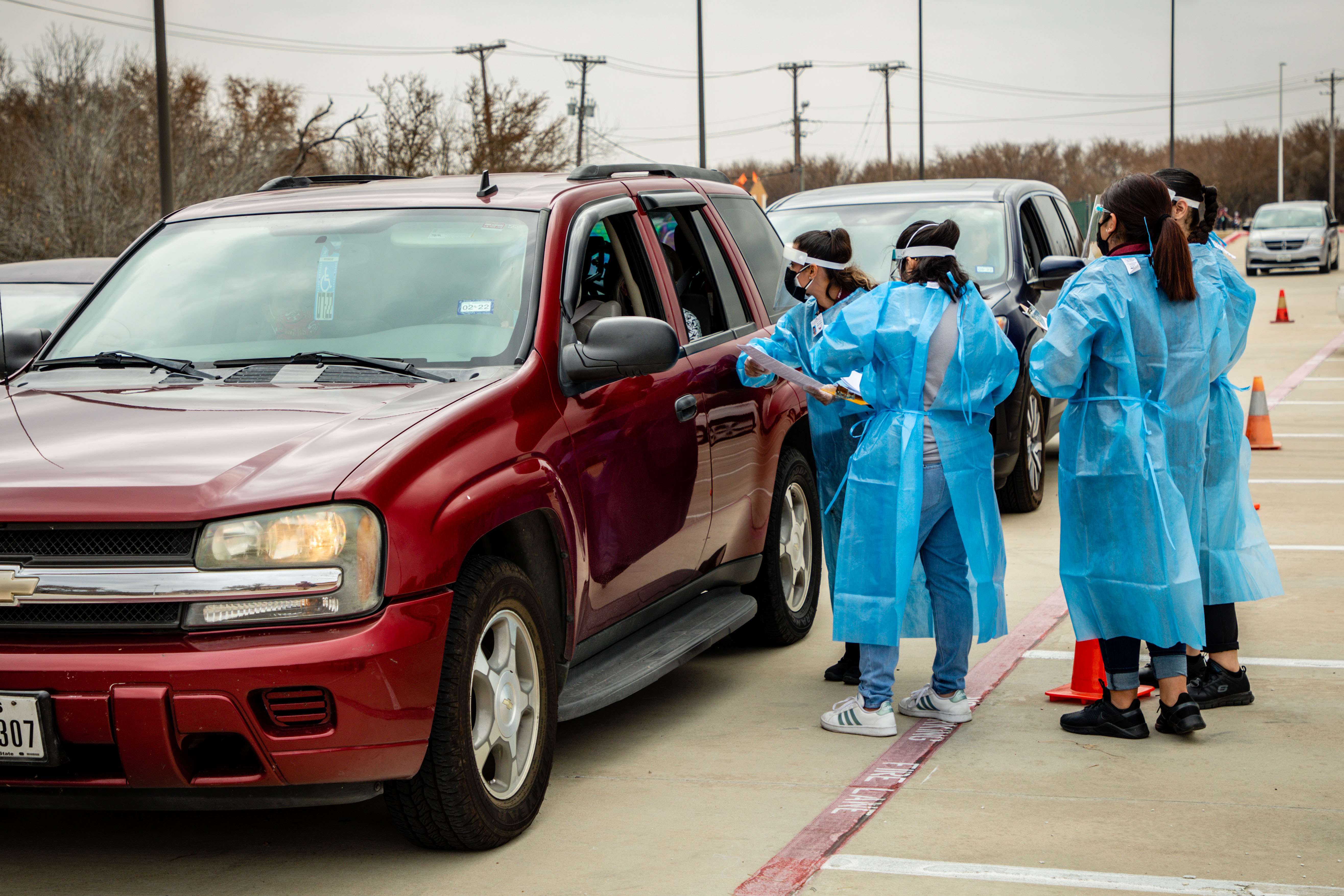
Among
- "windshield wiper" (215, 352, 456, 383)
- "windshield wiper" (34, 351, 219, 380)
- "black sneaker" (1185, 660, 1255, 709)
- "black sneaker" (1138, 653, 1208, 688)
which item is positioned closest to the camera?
"windshield wiper" (215, 352, 456, 383)

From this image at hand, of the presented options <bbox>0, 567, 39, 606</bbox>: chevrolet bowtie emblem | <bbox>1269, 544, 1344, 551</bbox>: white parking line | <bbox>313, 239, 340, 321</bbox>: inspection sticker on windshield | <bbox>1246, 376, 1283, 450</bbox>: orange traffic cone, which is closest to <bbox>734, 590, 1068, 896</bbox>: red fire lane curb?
<bbox>0, 567, 39, 606</bbox>: chevrolet bowtie emblem

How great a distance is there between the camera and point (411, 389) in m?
4.12

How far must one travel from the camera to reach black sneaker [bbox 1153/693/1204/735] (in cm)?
502

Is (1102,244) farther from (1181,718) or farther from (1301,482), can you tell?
(1301,482)

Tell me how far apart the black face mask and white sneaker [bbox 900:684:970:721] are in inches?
63.9

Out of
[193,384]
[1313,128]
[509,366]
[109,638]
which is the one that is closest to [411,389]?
[509,366]

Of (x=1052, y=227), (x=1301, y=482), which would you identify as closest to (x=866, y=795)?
(x=1301, y=482)

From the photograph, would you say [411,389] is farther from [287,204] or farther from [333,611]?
[287,204]

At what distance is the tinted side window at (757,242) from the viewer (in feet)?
21.0

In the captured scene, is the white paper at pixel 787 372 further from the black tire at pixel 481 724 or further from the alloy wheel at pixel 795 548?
the black tire at pixel 481 724

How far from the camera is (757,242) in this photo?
662cm

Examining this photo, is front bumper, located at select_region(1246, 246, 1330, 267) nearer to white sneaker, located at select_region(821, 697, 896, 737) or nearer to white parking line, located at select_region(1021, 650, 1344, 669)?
white parking line, located at select_region(1021, 650, 1344, 669)

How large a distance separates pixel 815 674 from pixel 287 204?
276cm

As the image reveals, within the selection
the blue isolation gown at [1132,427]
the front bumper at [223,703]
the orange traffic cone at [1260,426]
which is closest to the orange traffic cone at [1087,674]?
the blue isolation gown at [1132,427]
